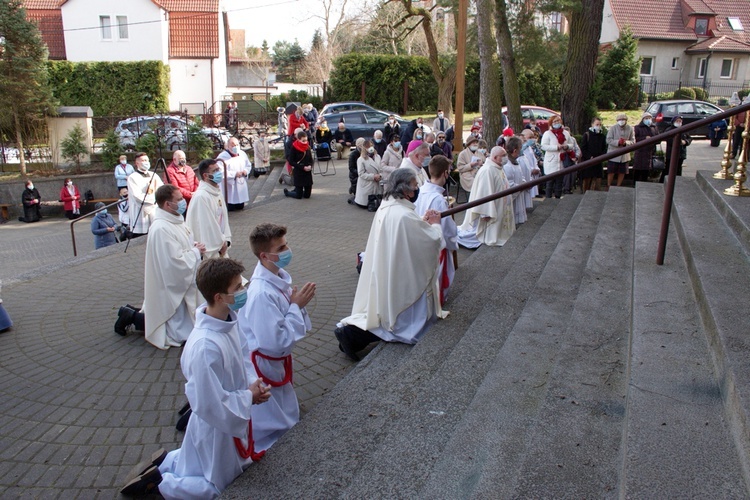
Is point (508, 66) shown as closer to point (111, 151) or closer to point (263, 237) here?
point (111, 151)

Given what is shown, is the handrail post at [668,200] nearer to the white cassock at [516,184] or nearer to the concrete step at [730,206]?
the concrete step at [730,206]

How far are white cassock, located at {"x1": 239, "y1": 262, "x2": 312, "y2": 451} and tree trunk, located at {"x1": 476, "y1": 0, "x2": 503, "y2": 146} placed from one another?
12382 mm

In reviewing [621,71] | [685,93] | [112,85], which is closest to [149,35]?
[112,85]

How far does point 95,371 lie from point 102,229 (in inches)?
250

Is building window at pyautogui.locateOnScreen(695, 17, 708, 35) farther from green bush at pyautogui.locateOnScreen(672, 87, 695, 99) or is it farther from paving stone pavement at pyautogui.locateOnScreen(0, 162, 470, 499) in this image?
paving stone pavement at pyautogui.locateOnScreen(0, 162, 470, 499)

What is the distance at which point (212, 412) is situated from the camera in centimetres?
343

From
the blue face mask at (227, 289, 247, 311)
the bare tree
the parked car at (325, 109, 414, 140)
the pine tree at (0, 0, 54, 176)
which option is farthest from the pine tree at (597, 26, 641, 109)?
the blue face mask at (227, 289, 247, 311)

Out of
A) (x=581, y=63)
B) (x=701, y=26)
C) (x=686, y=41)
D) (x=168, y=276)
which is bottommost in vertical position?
(x=168, y=276)

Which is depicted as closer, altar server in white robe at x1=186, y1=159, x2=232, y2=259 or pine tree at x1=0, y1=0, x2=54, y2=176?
altar server in white robe at x1=186, y1=159, x2=232, y2=259

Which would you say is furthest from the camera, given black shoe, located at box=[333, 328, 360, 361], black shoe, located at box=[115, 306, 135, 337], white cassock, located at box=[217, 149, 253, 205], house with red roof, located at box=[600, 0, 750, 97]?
house with red roof, located at box=[600, 0, 750, 97]

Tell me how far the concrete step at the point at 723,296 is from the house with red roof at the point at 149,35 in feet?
109

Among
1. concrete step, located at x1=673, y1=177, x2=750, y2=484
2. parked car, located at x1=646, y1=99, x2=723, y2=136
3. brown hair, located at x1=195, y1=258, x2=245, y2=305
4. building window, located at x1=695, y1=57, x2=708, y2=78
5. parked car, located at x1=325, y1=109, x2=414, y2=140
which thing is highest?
building window, located at x1=695, y1=57, x2=708, y2=78

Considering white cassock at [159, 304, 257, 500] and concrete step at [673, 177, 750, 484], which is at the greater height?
concrete step at [673, 177, 750, 484]

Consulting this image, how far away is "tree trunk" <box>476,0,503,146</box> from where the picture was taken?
15.4m
